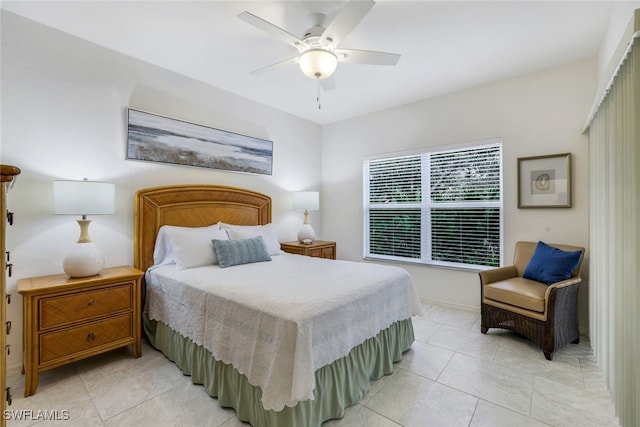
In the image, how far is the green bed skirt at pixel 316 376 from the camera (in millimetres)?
1604

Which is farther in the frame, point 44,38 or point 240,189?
point 240,189

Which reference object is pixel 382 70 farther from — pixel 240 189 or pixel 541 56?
pixel 240 189

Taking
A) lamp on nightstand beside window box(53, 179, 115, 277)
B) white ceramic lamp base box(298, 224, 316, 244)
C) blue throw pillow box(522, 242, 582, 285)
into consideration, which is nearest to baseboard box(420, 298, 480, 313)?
blue throw pillow box(522, 242, 582, 285)

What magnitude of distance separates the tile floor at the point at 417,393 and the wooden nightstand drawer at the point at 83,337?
0.71 ft

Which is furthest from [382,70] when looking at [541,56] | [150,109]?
[150,109]

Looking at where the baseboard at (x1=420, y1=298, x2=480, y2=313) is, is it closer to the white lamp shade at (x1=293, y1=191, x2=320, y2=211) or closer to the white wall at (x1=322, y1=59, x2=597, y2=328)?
the white wall at (x1=322, y1=59, x2=597, y2=328)

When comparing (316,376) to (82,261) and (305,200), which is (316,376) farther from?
(305,200)

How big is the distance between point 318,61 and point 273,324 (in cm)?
175

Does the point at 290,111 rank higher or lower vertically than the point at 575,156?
higher

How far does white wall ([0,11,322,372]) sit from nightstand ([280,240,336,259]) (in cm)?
141

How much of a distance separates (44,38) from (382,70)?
2979mm

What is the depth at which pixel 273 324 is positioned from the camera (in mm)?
1601

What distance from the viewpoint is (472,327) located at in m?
3.07

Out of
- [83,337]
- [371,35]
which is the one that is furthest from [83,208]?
[371,35]
